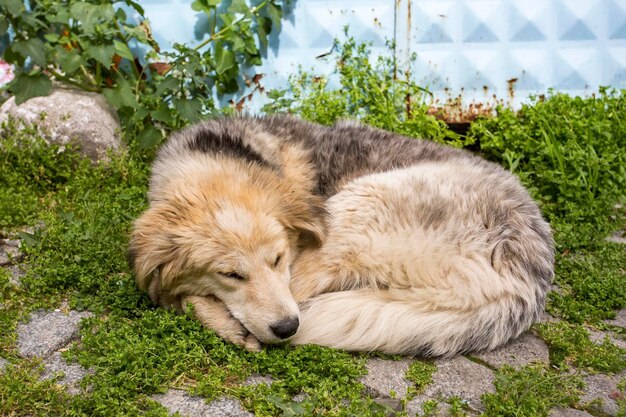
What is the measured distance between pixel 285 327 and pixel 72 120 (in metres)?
3.45

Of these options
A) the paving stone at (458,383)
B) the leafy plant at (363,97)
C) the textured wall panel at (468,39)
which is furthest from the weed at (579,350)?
the textured wall panel at (468,39)

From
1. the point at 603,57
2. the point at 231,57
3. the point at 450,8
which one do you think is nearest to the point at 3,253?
the point at 231,57

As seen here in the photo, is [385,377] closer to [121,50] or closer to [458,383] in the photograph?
[458,383]

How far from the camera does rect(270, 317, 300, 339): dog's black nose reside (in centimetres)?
319

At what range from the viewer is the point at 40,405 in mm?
2801

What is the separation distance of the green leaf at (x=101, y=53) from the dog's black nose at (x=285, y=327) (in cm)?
333

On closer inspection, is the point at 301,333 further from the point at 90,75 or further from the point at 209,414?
the point at 90,75

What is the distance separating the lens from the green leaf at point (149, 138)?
574 cm

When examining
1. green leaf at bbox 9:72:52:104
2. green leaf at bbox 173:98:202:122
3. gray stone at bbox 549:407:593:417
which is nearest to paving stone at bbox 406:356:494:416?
gray stone at bbox 549:407:593:417

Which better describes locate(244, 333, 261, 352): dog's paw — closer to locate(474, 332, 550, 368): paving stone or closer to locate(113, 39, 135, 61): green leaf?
locate(474, 332, 550, 368): paving stone

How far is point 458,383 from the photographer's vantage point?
3178 mm

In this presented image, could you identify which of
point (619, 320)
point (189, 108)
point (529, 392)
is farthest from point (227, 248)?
point (189, 108)

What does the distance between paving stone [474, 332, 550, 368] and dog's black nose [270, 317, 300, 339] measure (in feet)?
3.25

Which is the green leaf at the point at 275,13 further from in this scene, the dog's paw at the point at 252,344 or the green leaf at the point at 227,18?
the dog's paw at the point at 252,344
